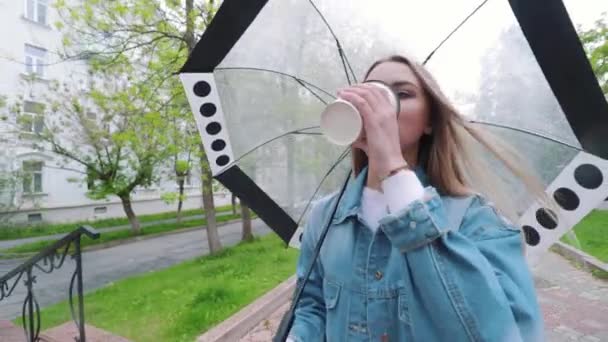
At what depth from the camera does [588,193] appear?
141 centimetres

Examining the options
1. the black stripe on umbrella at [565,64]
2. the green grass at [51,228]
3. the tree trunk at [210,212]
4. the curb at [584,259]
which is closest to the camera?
the black stripe on umbrella at [565,64]

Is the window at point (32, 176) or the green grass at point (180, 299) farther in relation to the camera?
the window at point (32, 176)

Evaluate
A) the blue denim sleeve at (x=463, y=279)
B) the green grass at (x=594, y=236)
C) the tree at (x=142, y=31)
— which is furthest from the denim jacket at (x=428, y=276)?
the tree at (x=142, y=31)

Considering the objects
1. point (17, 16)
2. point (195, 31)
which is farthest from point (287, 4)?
point (17, 16)

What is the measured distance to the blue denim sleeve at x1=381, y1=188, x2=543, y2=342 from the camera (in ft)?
2.56

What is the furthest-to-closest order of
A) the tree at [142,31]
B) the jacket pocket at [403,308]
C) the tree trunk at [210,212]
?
1. the tree trunk at [210,212]
2. the tree at [142,31]
3. the jacket pocket at [403,308]

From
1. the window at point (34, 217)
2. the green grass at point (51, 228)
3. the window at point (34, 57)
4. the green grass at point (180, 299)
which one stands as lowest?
the green grass at point (180, 299)

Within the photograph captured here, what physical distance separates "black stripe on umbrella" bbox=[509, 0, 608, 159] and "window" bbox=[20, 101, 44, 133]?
1433 cm

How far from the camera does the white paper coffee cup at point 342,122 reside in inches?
33.8

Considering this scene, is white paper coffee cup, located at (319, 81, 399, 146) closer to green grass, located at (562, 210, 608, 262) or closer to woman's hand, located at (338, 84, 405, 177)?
woman's hand, located at (338, 84, 405, 177)

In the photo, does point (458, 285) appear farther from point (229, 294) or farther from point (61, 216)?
point (61, 216)

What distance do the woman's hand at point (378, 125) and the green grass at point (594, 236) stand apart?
21.0 ft

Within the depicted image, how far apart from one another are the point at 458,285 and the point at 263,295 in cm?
478

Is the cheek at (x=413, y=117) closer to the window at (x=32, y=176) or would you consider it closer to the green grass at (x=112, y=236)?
the green grass at (x=112, y=236)
